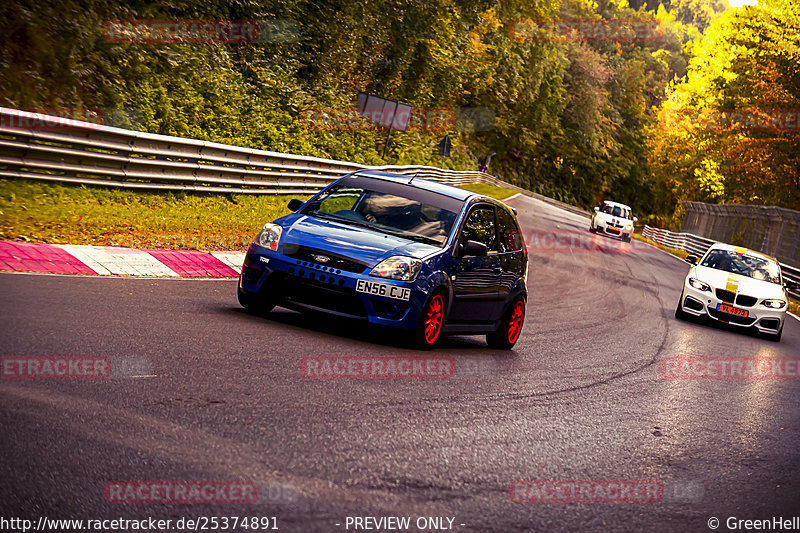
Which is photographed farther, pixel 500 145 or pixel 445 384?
pixel 500 145

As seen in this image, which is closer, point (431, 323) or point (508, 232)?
point (431, 323)

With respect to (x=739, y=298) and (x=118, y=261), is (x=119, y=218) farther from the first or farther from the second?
(x=739, y=298)

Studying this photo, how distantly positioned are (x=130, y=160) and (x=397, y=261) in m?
8.34

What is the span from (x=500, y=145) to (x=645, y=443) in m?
72.1

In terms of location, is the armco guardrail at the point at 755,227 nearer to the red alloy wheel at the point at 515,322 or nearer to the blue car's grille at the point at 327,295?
the red alloy wheel at the point at 515,322

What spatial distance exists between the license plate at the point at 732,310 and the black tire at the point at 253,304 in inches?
423

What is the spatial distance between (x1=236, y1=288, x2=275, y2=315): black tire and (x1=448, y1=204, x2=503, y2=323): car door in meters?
1.83

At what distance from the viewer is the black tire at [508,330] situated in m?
10.4

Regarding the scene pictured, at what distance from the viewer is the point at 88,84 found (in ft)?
61.2

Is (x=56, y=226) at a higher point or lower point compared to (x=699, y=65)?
lower

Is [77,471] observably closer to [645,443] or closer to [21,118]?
[645,443]

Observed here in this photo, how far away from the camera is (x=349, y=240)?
8609 millimetres

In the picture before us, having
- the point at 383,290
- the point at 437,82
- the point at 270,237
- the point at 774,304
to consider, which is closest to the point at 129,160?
the point at 270,237

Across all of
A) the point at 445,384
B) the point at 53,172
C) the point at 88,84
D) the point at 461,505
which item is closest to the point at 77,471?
the point at 461,505
